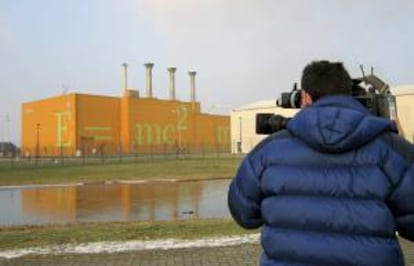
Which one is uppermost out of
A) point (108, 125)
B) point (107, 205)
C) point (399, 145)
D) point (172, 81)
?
point (172, 81)

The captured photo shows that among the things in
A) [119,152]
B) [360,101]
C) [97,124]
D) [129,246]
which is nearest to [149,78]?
[97,124]

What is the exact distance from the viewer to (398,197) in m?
2.92

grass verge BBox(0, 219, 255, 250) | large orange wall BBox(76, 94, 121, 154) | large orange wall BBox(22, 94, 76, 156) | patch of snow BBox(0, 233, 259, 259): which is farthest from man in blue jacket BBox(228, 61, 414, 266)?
large orange wall BBox(22, 94, 76, 156)

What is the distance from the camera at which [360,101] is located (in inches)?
150

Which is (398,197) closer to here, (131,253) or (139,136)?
(131,253)

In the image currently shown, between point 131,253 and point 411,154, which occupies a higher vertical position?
point 411,154

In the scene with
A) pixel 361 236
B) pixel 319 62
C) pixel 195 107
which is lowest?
pixel 361 236

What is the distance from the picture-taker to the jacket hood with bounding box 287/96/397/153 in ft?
9.57

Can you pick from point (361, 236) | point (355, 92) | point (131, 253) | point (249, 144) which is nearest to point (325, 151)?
point (361, 236)

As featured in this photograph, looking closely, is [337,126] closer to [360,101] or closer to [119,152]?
[360,101]

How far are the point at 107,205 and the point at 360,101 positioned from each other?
1801 cm

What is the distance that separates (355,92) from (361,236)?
44.1 inches

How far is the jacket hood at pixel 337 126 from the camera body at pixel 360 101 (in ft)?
1.00

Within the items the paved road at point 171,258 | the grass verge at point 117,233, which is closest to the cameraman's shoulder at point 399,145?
the paved road at point 171,258
